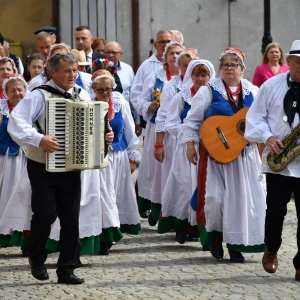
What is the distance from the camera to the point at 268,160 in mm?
9273

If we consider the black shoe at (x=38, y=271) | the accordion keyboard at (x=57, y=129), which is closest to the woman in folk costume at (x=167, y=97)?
the black shoe at (x=38, y=271)

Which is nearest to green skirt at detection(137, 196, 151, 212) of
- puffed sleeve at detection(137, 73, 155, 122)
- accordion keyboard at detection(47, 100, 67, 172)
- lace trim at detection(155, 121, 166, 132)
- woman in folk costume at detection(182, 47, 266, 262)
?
puffed sleeve at detection(137, 73, 155, 122)

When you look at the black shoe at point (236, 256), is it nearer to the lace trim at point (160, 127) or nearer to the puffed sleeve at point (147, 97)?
the lace trim at point (160, 127)

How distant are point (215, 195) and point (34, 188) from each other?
1902 millimetres

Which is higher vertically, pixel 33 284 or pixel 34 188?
pixel 34 188

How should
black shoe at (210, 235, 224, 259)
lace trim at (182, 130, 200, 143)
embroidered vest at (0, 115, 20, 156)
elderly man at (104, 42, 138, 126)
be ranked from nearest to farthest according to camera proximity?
black shoe at (210, 235, 224, 259) → lace trim at (182, 130, 200, 143) → embroidered vest at (0, 115, 20, 156) → elderly man at (104, 42, 138, 126)

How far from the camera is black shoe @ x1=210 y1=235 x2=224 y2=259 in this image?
1037cm

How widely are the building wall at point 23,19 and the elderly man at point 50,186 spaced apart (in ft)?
58.7

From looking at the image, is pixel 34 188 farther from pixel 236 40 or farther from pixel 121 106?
pixel 236 40

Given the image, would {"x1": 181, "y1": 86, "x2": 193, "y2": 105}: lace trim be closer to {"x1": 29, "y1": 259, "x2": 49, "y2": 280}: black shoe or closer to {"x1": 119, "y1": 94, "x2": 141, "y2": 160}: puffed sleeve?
{"x1": 119, "y1": 94, "x2": 141, "y2": 160}: puffed sleeve

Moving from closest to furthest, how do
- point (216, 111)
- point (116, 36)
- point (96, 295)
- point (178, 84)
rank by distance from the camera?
point (96, 295)
point (216, 111)
point (178, 84)
point (116, 36)

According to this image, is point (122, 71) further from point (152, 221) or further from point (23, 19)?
point (23, 19)

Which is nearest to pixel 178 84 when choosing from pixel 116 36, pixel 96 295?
pixel 96 295

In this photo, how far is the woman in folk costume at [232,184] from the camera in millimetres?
10312
